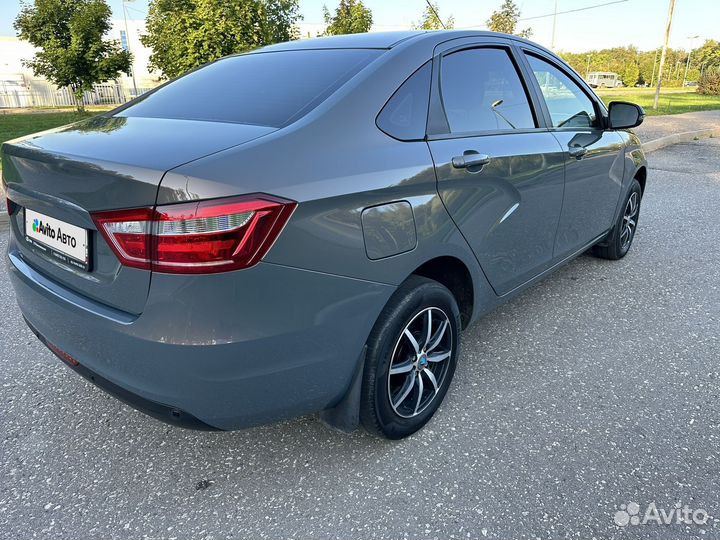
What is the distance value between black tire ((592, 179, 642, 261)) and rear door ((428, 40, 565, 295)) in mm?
1479

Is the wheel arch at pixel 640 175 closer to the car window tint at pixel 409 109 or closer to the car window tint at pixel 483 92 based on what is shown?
the car window tint at pixel 483 92

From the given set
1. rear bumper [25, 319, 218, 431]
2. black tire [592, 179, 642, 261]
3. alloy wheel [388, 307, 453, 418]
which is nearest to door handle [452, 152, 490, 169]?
alloy wheel [388, 307, 453, 418]

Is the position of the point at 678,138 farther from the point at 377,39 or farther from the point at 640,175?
the point at 377,39

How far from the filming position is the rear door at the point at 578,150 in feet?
10.3

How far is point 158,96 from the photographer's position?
2.53 meters

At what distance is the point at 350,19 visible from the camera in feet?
77.1

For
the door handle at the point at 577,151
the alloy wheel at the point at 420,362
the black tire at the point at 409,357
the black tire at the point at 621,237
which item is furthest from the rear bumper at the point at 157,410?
the black tire at the point at 621,237

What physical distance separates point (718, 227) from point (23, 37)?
71.8 ft

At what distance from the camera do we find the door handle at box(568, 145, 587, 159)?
10.2 ft

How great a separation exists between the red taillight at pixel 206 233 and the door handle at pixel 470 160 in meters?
0.93

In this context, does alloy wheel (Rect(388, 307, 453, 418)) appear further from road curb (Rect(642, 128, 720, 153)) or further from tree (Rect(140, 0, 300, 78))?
tree (Rect(140, 0, 300, 78))

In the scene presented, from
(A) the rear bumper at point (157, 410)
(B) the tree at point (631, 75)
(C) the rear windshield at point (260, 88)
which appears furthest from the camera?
(B) the tree at point (631, 75)

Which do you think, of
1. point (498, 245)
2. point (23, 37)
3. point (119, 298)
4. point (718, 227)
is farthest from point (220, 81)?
point (23, 37)

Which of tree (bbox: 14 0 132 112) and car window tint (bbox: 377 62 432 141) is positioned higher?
tree (bbox: 14 0 132 112)
